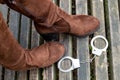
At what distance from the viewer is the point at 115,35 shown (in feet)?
4.74

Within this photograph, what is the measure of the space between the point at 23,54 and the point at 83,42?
0.32 m

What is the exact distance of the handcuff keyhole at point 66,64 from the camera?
4.61 ft

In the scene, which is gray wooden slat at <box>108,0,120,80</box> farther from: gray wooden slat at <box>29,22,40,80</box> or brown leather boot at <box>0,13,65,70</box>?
gray wooden slat at <box>29,22,40,80</box>

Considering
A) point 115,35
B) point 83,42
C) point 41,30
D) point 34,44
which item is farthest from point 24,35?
point 115,35

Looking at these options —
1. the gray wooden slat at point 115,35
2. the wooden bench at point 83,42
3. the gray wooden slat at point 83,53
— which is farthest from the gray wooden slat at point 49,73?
the gray wooden slat at point 115,35

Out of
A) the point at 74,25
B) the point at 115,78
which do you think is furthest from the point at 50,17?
the point at 115,78

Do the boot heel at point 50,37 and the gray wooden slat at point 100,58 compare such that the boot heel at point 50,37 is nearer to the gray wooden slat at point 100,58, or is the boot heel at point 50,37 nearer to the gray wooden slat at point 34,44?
the gray wooden slat at point 34,44

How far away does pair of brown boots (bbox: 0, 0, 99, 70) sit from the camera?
3.85 feet

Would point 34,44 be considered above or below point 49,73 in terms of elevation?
above

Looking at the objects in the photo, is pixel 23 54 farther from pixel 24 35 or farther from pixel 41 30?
pixel 24 35

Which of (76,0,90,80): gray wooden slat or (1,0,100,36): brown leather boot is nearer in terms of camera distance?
(1,0,100,36): brown leather boot

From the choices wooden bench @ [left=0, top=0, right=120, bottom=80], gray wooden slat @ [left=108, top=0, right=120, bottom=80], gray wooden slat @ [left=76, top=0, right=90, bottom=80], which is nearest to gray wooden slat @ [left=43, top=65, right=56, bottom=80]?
wooden bench @ [left=0, top=0, right=120, bottom=80]

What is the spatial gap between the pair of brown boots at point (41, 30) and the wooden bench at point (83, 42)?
0.19 feet

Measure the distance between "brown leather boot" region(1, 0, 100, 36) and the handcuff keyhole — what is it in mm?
136
